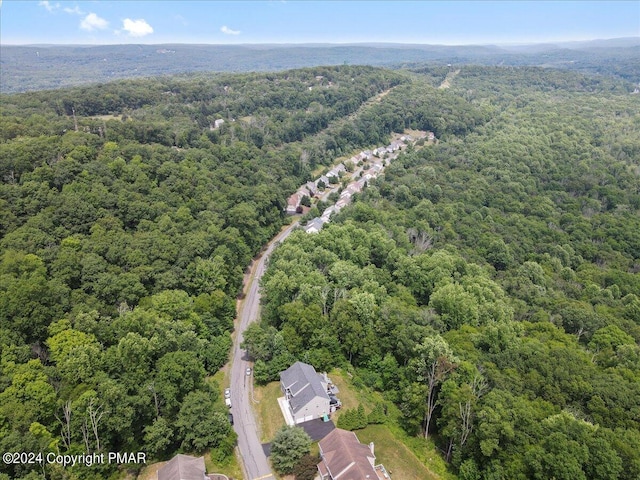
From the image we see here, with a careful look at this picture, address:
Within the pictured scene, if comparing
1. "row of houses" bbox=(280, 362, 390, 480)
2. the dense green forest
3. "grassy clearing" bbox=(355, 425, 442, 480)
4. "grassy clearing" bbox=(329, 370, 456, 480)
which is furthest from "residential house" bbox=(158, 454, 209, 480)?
"grassy clearing" bbox=(355, 425, 442, 480)

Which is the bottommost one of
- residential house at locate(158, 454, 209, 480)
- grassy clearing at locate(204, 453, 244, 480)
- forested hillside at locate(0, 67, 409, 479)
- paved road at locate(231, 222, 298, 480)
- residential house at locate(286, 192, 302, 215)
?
paved road at locate(231, 222, 298, 480)

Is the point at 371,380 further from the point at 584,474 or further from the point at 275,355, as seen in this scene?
the point at 584,474

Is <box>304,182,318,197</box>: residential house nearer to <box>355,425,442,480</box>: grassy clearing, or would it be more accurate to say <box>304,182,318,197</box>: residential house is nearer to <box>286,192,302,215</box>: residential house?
<box>286,192,302,215</box>: residential house

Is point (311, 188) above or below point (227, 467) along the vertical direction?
above

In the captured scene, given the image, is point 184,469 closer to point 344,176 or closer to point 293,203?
point 293,203

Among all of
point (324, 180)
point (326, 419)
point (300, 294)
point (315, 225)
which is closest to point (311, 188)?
point (324, 180)

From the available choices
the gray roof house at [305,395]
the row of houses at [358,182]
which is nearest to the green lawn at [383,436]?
the gray roof house at [305,395]
